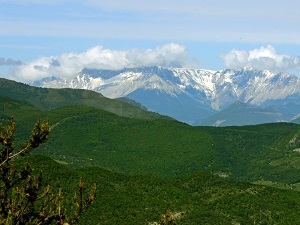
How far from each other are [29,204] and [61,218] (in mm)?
3289

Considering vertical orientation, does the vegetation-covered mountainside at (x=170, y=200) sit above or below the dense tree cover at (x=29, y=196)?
below

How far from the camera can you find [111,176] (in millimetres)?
188375

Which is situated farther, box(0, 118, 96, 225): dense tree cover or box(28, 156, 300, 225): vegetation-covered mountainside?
box(28, 156, 300, 225): vegetation-covered mountainside

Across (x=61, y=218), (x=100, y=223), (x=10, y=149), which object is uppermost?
(x=10, y=149)

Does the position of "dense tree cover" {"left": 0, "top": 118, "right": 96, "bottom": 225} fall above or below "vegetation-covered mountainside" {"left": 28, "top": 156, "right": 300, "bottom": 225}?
above

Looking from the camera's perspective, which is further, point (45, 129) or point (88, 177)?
point (88, 177)

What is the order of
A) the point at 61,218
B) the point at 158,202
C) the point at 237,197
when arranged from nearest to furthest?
1. the point at 61,218
2. the point at 158,202
3. the point at 237,197

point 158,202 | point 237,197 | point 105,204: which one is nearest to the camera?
point 105,204

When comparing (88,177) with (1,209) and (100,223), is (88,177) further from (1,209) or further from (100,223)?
(1,209)

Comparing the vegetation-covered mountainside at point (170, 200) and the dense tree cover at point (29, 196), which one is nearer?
the dense tree cover at point (29, 196)

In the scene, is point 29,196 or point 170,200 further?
point 170,200

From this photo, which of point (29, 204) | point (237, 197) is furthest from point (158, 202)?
point (29, 204)

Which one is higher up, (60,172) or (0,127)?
(0,127)

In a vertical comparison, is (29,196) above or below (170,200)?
above
